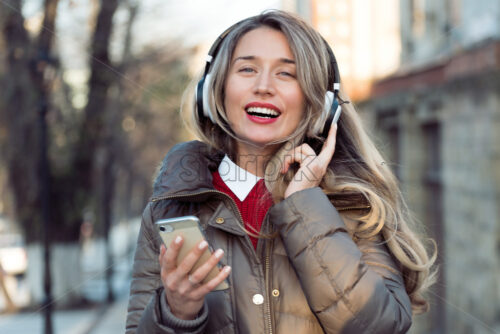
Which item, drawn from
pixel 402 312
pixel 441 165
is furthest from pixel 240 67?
pixel 441 165

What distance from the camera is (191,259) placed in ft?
4.95

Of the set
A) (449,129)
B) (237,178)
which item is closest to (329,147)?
(237,178)

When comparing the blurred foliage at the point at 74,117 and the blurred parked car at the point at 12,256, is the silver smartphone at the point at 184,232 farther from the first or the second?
the blurred parked car at the point at 12,256

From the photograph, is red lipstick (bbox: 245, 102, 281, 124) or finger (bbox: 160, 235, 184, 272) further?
red lipstick (bbox: 245, 102, 281, 124)

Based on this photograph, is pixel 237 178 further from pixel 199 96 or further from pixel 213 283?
pixel 213 283

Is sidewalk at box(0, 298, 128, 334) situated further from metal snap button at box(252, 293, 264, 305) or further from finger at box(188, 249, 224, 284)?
finger at box(188, 249, 224, 284)

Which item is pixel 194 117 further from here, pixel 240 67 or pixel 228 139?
pixel 240 67

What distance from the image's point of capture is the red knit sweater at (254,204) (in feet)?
6.60

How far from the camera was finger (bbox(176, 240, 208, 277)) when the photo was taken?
1484 millimetres

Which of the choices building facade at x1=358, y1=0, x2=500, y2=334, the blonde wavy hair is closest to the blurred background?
building facade at x1=358, y1=0, x2=500, y2=334

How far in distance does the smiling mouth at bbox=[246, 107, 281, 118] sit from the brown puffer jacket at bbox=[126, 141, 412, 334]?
9.7 inches

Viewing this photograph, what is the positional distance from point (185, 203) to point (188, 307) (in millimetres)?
438

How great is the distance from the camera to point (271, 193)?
1.99 metres

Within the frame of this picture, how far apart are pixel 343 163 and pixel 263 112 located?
321 mm
